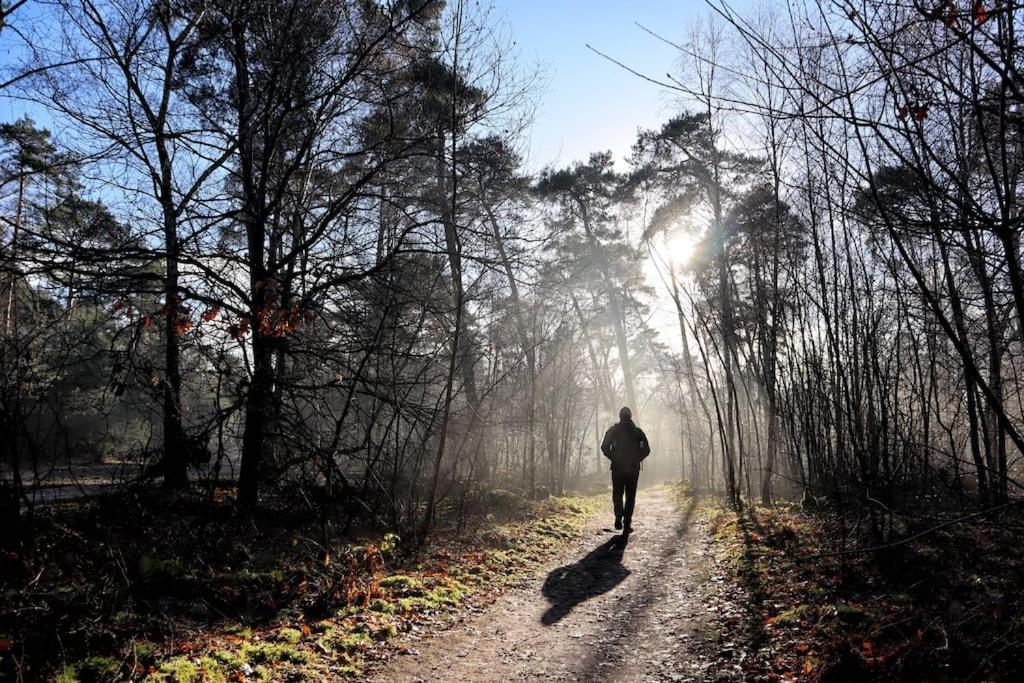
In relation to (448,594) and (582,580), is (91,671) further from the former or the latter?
(582,580)

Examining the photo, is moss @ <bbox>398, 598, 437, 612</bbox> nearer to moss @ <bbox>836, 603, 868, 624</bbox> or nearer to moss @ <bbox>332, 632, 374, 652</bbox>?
moss @ <bbox>332, 632, 374, 652</bbox>

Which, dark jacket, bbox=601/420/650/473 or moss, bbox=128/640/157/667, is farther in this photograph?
dark jacket, bbox=601/420/650/473

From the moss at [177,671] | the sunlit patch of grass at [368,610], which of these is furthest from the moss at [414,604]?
the moss at [177,671]

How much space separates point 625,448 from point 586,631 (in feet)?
12.5

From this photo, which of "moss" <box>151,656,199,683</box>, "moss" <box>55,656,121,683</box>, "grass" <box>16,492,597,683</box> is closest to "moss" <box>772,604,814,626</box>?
"grass" <box>16,492,597,683</box>

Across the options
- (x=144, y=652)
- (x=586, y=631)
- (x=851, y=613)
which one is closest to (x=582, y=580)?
(x=586, y=631)

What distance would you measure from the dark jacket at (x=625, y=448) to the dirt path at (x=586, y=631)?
1.36 meters

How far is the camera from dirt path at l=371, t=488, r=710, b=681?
4661 millimetres

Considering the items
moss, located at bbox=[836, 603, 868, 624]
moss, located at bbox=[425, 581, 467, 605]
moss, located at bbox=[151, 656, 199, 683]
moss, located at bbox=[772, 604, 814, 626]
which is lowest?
moss, located at bbox=[425, 581, 467, 605]

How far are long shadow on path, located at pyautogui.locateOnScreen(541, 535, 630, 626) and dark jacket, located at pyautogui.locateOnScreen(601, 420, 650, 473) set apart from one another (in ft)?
4.39

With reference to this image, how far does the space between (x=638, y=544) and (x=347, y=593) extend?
5.36m

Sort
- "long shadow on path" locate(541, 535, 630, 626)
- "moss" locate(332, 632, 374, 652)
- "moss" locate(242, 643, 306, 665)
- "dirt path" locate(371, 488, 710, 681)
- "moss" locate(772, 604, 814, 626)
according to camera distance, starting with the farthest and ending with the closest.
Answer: "long shadow on path" locate(541, 535, 630, 626) → "moss" locate(772, 604, 814, 626) → "moss" locate(332, 632, 374, 652) → "dirt path" locate(371, 488, 710, 681) → "moss" locate(242, 643, 306, 665)

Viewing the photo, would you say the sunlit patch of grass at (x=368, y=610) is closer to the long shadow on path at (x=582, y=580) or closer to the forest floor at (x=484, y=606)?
the forest floor at (x=484, y=606)

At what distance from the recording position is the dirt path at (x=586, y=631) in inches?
184
